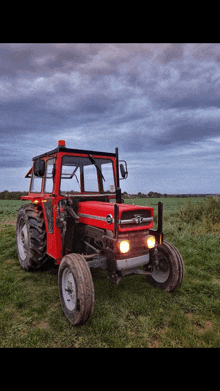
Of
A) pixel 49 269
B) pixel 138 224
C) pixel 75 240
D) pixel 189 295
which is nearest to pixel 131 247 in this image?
pixel 138 224

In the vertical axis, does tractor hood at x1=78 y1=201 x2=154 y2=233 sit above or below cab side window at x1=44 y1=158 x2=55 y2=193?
below

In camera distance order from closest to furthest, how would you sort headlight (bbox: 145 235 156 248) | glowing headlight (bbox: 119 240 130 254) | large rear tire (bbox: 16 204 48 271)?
glowing headlight (bbox: 119 240 130 254), headlight (bbox: 145 235 156 248), large rear tire (bbox: 16 204 48 271)

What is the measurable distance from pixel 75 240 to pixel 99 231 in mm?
765

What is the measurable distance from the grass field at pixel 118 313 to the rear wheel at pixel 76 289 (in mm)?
177

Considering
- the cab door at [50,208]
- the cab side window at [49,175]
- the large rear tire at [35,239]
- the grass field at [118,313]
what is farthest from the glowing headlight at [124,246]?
the large rear tire at [35,239]

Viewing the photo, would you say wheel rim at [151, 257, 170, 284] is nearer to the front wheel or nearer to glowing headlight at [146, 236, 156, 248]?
the front wheel

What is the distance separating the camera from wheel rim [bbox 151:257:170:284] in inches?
159

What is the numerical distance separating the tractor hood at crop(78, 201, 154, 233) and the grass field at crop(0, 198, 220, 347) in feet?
4.06

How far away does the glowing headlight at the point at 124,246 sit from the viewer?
3.23 metres

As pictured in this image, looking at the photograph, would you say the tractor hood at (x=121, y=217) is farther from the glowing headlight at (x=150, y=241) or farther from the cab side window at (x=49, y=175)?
the cab side window at (x=49, y=175)

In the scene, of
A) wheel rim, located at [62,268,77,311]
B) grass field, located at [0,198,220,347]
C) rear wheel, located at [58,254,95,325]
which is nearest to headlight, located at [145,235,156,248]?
grass field, located at [0,198,220,347]

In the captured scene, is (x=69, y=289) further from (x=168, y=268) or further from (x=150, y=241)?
(x=168, y=268)

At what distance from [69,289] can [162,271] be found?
1743mm

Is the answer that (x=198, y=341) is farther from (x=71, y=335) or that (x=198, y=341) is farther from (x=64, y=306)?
(x=64, y=306)
